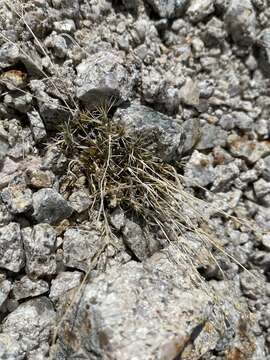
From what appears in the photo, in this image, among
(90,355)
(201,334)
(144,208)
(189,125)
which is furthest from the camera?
(189,125)

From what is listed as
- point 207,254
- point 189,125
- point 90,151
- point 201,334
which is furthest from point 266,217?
point 90,151

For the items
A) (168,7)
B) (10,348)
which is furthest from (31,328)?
(168,7)

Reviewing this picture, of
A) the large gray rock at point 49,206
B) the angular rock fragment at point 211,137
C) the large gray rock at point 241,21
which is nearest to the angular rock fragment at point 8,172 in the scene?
the large gray rock at point 49,206

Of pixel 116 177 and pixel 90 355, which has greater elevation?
pixel 116 177

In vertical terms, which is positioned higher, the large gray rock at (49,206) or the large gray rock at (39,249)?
the large gray rock at (49,206)

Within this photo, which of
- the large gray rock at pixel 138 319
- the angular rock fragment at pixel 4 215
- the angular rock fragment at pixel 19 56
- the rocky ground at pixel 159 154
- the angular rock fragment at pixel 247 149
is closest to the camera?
the large gray rock at pixel 138 319

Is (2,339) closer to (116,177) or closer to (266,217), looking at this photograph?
(116,177)

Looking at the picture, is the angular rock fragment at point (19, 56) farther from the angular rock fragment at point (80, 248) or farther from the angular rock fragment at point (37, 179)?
the angular rock fragment at point (80, 248)
